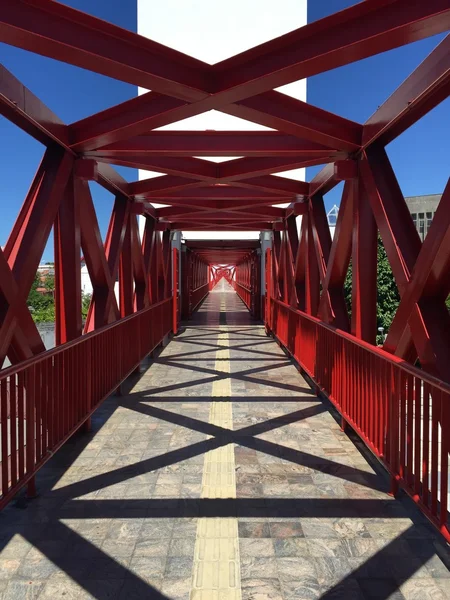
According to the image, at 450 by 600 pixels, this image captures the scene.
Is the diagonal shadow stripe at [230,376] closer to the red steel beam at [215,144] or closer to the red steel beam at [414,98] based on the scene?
the red steel beam at [215,144]

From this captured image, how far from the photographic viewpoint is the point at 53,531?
296 cm

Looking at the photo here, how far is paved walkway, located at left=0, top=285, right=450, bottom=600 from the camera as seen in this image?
2449 mm

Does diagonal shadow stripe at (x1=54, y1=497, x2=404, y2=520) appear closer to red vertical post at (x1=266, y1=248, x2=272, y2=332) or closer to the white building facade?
the white building facade

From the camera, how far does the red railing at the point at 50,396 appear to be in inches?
119

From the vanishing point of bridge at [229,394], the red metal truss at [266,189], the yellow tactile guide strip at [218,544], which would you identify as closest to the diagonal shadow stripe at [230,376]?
the vanishing point of bridge at [229,394]

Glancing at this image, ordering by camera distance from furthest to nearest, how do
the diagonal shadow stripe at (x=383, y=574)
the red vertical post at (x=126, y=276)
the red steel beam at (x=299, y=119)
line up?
the red vertical post at (x=126, y=276)
the red steel beam at (x=299, y=119)
the diagonal shadow stripe at (x=383, y=574)

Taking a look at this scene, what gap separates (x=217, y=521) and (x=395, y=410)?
146cm

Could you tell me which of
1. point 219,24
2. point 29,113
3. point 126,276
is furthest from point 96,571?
point 219,24

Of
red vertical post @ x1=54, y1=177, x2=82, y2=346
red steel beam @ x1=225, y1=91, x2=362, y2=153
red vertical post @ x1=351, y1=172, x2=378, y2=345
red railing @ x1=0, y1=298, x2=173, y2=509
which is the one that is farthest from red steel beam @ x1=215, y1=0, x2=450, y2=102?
red railing @ x1=0, y1=298, x2=173, y2=509

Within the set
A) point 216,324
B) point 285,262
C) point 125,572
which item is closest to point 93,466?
point 125,572

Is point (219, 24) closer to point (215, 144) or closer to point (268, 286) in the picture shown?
point (215, 144)

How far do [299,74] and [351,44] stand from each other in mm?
435

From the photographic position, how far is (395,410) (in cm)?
327

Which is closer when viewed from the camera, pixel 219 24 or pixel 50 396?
pixel 50 396
